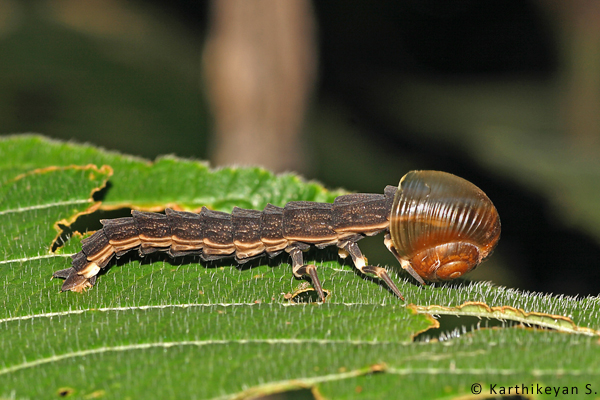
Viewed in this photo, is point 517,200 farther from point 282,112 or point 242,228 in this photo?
point 242,228

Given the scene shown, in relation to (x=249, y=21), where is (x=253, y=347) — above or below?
below

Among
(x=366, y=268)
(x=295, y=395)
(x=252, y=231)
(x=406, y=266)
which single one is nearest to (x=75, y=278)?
(x=252, y=231)

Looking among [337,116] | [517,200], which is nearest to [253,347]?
[517,200]

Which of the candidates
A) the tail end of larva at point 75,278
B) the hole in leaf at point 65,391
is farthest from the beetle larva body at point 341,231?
the hole in leaf at point 65,391

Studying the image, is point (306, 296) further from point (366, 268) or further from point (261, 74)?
point (261, 74)

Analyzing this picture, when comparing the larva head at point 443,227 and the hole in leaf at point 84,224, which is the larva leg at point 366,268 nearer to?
the larva head at point 443,227
